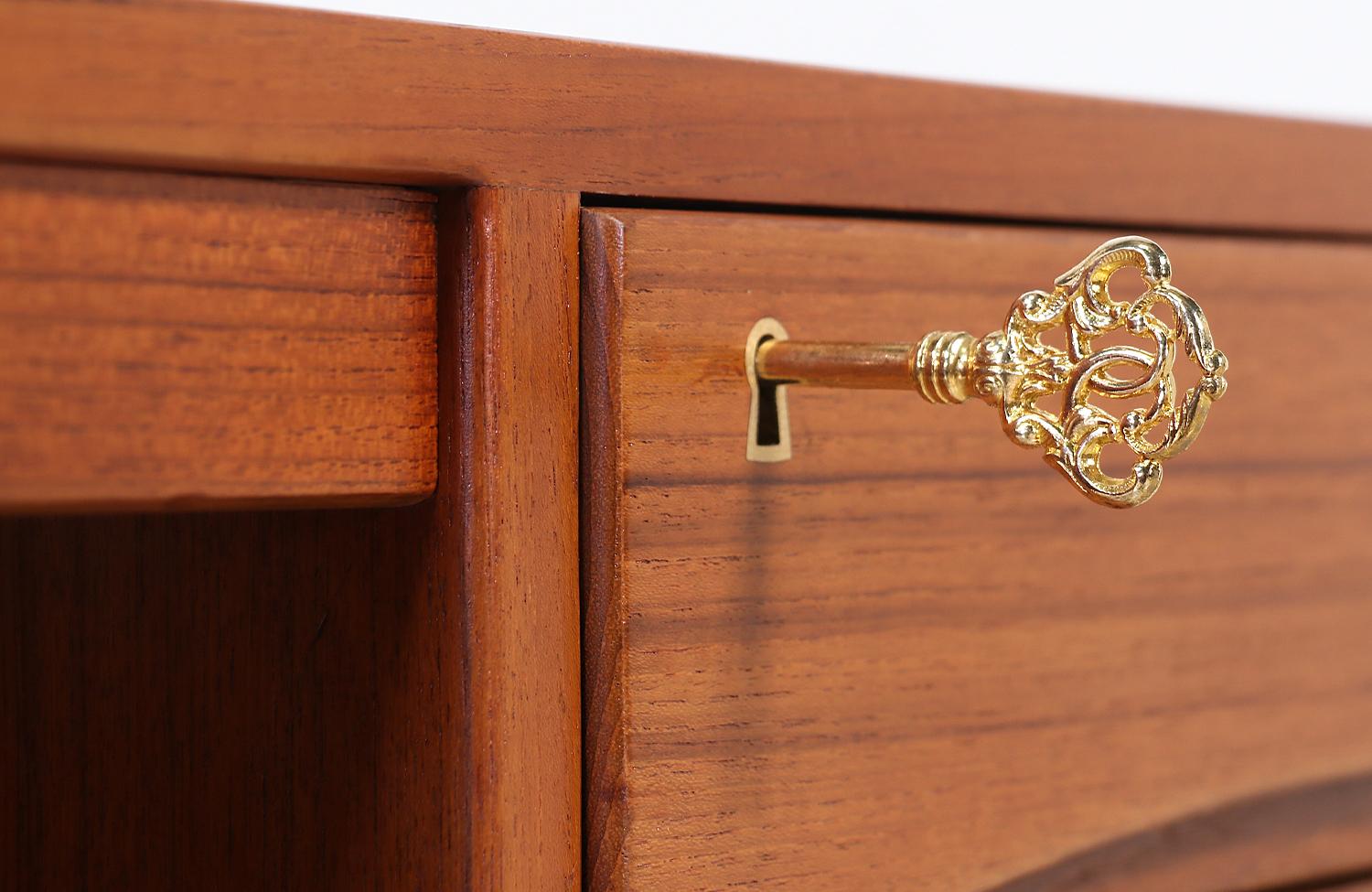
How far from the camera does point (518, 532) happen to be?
0.26m

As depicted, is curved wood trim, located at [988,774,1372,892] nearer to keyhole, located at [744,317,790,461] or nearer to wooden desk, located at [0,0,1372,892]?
wooden desk, located at [0,0,1372,892]

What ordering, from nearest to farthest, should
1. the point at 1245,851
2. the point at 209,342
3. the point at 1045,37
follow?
the point at 209,342
the point at 1245,851
the point at 1045,37

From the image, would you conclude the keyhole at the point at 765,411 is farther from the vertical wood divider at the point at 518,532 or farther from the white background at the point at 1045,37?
the white background at the point at 1045,37

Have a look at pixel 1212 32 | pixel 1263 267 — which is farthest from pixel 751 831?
pixel 1212 32

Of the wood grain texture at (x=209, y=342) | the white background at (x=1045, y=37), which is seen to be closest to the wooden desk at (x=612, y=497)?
the wood grain texture at (x=209, y=342)

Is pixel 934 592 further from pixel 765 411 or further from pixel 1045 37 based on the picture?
pixel 1045 37

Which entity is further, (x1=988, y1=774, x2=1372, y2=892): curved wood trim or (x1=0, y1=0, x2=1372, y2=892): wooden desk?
(x1=988, y1=774, x2=1372, y2=892): curved wood trim

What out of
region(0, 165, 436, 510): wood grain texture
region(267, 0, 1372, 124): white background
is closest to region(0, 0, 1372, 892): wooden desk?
region(0, 165, 436, 510): wood grain texture

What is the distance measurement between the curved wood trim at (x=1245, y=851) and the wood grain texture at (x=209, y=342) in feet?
0.58

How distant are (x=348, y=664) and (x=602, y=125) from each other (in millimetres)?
120

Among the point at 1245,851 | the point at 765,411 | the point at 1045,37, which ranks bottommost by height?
the point at 1245,851

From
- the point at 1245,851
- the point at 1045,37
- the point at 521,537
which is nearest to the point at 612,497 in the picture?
the point at 521,537

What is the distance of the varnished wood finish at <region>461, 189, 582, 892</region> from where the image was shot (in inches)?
9.9

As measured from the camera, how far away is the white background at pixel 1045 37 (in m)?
0.49
